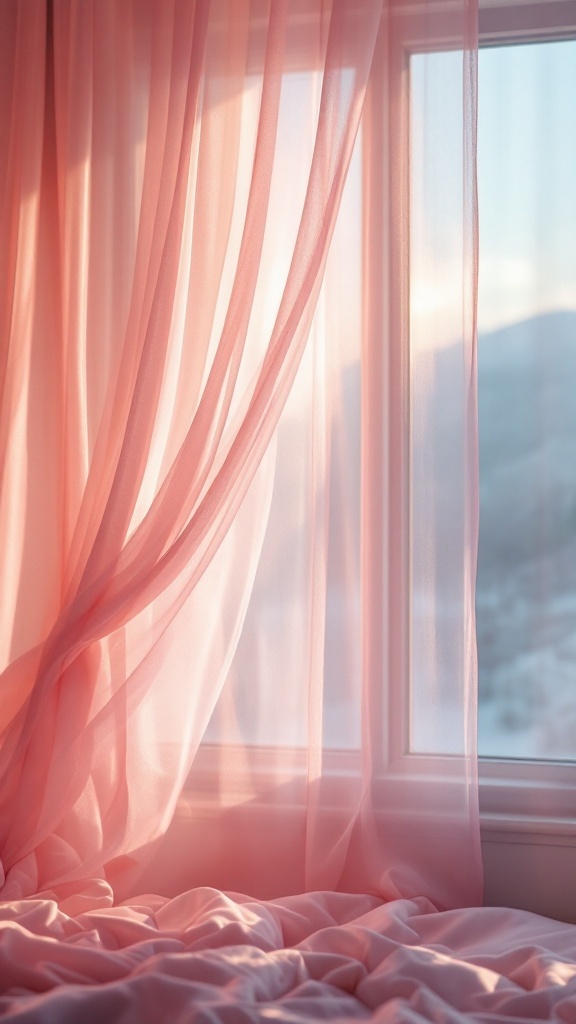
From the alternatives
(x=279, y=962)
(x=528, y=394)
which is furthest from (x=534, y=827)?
(x=528, y=394)

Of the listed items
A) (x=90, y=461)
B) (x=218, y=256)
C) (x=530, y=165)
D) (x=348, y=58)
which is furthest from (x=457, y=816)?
(x=348, y=58)

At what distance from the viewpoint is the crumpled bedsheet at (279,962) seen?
4.33 feet

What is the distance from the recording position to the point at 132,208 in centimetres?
204

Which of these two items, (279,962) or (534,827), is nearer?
(279,962)

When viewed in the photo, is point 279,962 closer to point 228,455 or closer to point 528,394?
point 228,455

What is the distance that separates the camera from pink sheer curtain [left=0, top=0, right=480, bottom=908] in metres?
1.84

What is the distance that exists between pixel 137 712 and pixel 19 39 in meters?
1.45

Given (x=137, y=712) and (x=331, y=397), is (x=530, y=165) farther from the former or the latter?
(x=137, y=712)

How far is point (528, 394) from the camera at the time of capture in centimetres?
202

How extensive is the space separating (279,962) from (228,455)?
88 cm

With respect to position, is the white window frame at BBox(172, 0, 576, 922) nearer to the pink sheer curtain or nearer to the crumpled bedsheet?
the pink sheer curtain

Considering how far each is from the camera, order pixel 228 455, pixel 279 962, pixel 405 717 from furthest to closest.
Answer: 1. pixel 405 717
2. pixel 228 455
3. pixel 279 962

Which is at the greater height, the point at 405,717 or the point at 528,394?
the point at 528,394

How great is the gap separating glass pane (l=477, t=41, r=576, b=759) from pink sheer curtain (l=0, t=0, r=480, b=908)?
6.6 inches
